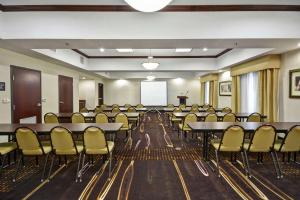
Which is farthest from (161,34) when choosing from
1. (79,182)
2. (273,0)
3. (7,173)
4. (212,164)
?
(7,173)

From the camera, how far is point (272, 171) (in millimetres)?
3949

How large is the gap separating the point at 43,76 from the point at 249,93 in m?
7.42

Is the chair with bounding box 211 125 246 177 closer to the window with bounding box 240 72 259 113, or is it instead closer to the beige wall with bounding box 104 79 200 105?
the window with bounding box 240 72 259 113

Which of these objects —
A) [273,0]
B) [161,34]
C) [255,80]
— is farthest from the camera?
[255,80]

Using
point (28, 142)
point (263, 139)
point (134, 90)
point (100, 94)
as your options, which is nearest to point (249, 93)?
point (263, 139)

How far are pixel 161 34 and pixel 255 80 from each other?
196 inches

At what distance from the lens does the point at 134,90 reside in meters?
16.5

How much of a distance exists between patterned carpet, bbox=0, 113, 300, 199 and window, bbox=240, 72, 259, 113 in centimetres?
349

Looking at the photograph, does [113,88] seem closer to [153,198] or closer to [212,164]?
[212,164]

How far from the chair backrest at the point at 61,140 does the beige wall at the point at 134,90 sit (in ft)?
42.1

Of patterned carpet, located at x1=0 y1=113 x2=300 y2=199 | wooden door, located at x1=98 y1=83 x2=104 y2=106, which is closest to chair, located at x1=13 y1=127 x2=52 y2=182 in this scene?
patterned carpet, located at x1=0 y1=113 x2=300 y2=199

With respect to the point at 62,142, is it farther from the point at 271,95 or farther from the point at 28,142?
the point at 271,95

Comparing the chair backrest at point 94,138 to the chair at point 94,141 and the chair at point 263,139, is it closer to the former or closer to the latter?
the chair at point 94,141

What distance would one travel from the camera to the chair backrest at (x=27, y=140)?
11.1ft
